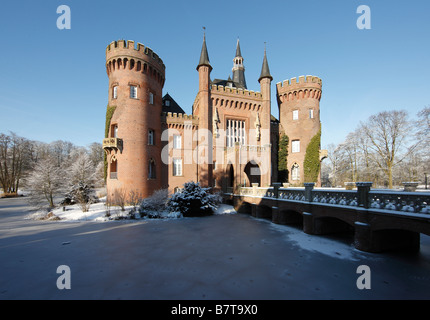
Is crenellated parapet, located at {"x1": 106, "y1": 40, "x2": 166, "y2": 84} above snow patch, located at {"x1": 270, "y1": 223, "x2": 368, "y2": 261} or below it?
above

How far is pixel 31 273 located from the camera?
634 cm

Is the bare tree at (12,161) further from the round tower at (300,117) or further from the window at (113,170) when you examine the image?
the round tower at (300,117)

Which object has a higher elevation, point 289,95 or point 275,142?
point 289,95

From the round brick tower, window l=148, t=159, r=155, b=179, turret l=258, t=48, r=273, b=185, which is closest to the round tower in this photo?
turret l=258, t=48, r=273, b=185

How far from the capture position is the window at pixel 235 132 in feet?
81.5

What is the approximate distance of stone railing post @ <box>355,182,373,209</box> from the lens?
859 centimetres

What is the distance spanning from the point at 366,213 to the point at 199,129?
18739 millimetres

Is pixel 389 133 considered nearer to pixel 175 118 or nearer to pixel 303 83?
pixel 303 83

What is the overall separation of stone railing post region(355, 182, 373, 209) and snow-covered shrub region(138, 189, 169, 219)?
13.9m

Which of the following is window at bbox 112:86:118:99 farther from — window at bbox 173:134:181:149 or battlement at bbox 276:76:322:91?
battlement at bbox 276:76:322:91

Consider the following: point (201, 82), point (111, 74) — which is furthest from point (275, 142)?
point (111, 74)
